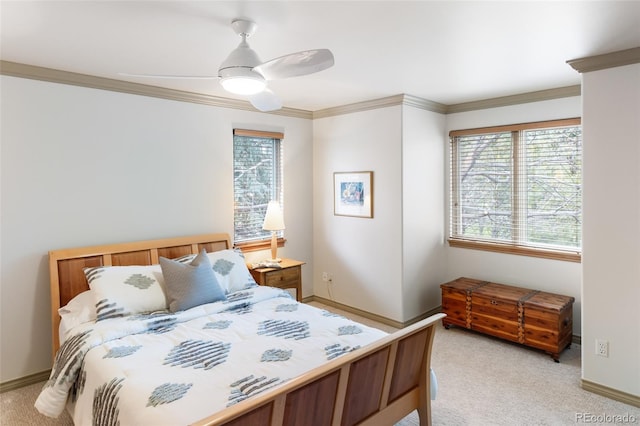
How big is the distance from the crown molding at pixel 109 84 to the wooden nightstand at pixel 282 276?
67.9 inches

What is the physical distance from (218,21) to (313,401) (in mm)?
1992

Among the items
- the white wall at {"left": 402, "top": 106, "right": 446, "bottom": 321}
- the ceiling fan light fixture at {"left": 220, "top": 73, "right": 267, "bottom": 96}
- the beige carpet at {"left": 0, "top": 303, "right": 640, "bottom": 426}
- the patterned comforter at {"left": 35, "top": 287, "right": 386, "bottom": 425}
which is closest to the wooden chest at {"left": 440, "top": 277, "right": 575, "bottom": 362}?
the beige carpet at {"left": 0, "top": 303, "right": 640, "bottom": 426}

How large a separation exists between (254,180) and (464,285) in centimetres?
253

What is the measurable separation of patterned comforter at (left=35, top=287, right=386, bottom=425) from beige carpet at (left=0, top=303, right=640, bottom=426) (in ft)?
2.11

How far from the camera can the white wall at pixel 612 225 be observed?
2719mm

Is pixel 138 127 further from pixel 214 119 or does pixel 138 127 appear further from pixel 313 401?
pixel 313 401

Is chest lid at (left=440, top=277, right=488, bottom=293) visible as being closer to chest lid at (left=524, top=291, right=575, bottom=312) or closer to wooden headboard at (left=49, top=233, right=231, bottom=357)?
chest lid at (left=524, top=291, right=575, bottom=312)

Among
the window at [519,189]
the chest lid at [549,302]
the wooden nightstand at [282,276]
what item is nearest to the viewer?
the chest lid at [549,302]

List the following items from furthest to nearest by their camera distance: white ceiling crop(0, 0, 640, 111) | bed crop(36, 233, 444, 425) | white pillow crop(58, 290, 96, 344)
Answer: white pillow crop(58, 290, 96, 344) < white ceiling crop(0, 0, 640, 111) < bed crop(36, 233, 444, 425)

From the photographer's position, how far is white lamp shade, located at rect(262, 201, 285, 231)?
4199 millimetres

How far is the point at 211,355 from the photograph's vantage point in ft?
7.27

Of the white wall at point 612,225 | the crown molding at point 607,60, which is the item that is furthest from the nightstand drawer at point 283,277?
the crown molding at point 607,60

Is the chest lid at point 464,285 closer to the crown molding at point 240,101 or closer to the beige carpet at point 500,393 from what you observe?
the beige carpet at point 500,393

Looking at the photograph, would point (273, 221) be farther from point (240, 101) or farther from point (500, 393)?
point (500, 393)
